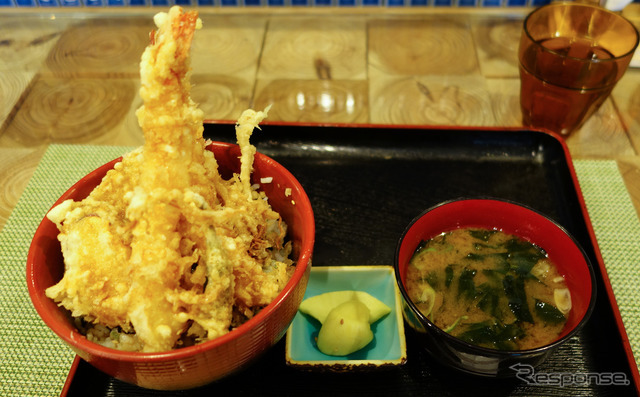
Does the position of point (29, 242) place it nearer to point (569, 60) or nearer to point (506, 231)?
point (506, 231)

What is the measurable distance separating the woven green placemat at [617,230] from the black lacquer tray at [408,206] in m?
0.13

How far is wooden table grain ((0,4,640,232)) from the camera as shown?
1945 mm

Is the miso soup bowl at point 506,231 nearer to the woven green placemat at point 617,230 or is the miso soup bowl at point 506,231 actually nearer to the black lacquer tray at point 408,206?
the black lacquer tray at point 408,206

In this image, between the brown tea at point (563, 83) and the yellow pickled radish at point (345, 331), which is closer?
the yellow pickled radish at point (345, 331)

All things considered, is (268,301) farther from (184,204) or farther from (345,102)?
(345,102)

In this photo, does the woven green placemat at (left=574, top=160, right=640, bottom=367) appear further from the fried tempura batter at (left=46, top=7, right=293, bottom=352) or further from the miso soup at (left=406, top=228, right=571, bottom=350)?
the fried tempura batter at (left=46, top=7, right=293, bottom=352)

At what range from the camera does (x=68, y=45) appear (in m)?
2.41

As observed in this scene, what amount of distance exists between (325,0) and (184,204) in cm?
193

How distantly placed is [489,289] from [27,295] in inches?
46.2

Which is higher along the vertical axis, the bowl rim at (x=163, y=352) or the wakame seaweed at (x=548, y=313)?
the bowl rim at (x=163, y=352)

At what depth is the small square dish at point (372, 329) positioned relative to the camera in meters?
1.09

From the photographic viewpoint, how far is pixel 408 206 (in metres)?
1.49

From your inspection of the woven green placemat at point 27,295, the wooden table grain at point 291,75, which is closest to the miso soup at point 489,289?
the wooden table grain at point 291,75

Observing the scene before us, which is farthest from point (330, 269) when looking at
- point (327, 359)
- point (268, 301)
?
point (268, 301)
